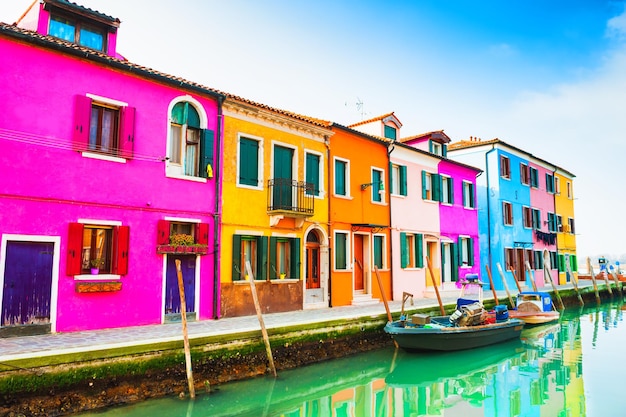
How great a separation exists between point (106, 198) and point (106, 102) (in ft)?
7.76

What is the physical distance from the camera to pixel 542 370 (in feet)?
41.3

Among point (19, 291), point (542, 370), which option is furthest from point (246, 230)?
point (542, 370)

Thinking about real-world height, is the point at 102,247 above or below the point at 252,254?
above

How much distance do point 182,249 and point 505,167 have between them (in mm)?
22231

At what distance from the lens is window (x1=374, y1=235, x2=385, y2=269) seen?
719 inches

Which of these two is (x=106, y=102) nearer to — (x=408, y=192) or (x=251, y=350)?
(x=251, y=350)

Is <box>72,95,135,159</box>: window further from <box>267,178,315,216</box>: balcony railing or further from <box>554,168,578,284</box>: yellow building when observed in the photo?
<box>554,168,578,284</box>: yellow building

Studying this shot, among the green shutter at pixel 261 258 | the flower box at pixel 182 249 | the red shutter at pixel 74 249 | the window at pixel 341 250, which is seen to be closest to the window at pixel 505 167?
the window at pixel 341 250

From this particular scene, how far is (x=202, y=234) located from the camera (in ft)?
41.4

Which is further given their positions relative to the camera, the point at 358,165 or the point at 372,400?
the point at 358,165

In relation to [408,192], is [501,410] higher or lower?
lower

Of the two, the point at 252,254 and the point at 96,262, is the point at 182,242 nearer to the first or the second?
the point at 96,262

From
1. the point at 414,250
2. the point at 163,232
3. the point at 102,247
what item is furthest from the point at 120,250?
the point at 414,250

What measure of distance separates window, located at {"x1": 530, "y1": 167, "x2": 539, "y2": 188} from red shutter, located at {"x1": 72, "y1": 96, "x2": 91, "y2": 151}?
28030 mm
